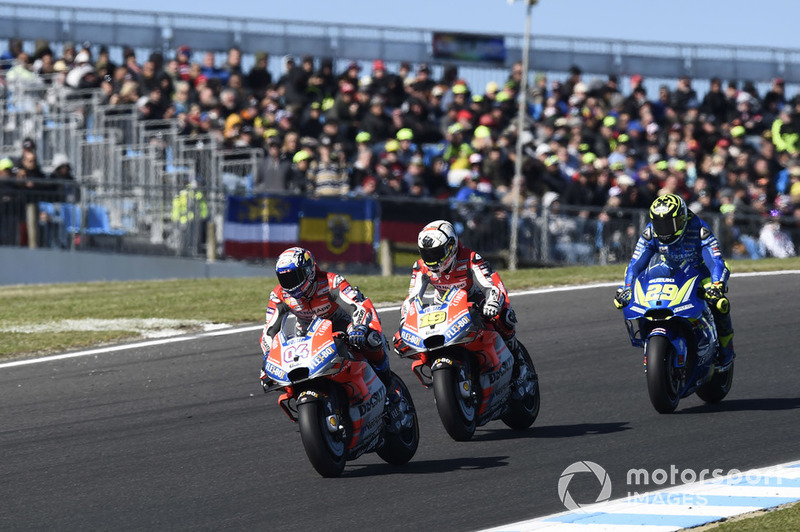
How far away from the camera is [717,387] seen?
1055cm

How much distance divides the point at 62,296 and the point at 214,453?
924cm

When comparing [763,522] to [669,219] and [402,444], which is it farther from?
[669,219]

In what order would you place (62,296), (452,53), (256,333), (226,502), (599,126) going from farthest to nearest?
(452,53), (599,126), (62,296), (256,333), (226,502)

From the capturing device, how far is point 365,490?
7.96m

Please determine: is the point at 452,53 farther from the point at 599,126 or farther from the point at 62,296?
the point at 62,296

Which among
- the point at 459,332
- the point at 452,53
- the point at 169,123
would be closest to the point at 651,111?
the point at 452,53

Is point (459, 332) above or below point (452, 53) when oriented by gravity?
below

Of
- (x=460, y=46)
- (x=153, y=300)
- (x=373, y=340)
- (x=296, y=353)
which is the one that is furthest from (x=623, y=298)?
(x=460, y=46)

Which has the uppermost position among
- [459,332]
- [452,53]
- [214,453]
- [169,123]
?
[452,53]

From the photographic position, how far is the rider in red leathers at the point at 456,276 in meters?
9.27

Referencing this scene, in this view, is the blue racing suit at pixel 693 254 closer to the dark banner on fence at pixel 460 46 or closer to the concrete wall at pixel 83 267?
the concrete wall at pixel 83 267

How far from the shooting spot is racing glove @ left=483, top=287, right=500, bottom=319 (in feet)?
30.1

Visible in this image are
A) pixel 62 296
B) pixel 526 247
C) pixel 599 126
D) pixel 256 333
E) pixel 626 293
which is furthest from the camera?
pixel 599 126

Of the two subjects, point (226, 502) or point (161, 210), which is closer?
point (226, 502)
